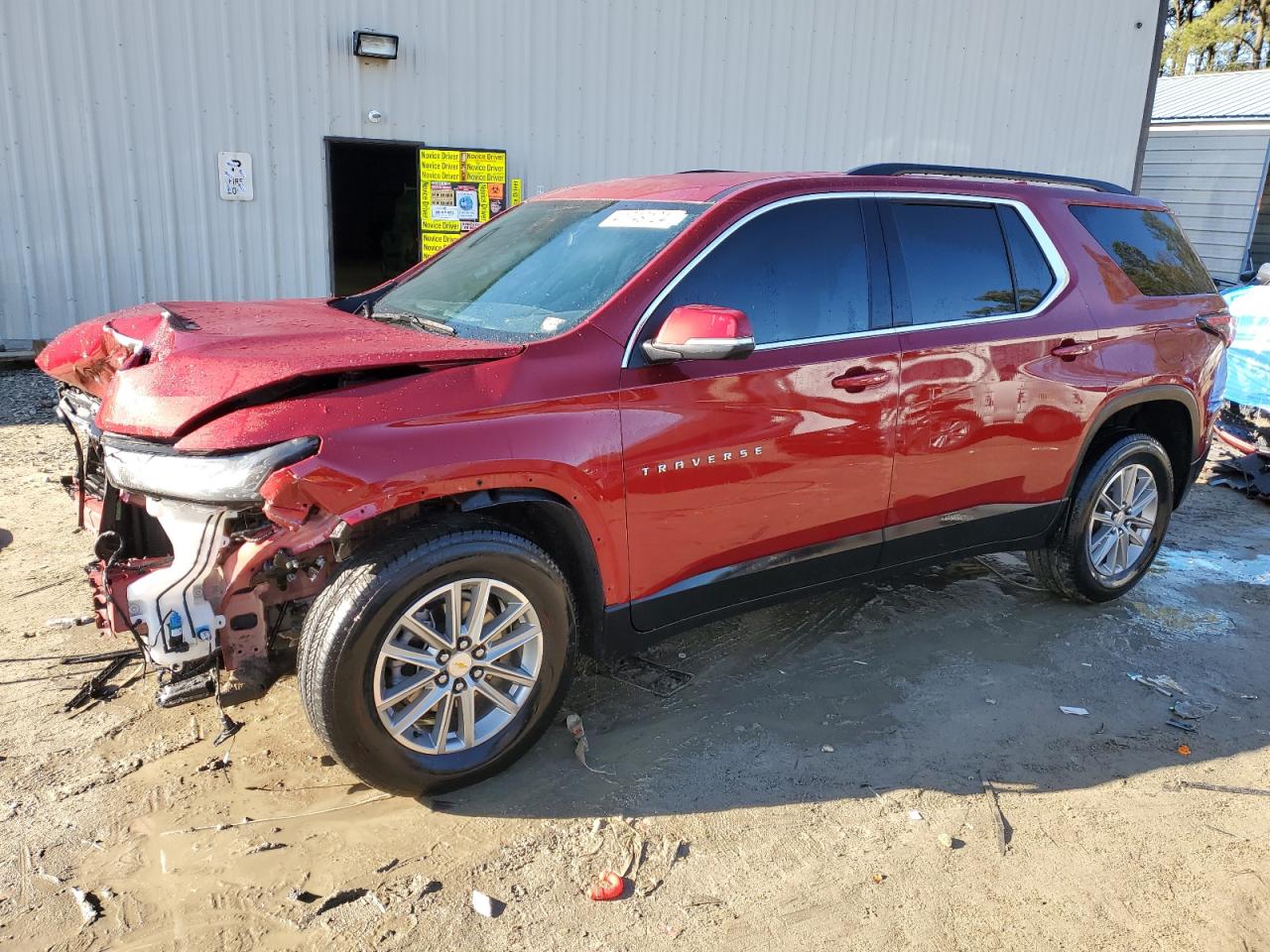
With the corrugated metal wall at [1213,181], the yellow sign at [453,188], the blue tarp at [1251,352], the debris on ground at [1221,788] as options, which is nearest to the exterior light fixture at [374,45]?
the yellow sign at [453,188]

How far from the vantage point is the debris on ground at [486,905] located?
8.47ft

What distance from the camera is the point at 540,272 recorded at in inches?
140

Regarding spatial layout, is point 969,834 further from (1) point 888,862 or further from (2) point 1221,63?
(2) point 1221,63

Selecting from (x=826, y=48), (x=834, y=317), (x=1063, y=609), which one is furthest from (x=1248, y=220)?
(x=834, y=317)

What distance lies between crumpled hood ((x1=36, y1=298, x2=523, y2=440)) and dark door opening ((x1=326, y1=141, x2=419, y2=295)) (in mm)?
6690

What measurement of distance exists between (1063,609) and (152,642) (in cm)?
403

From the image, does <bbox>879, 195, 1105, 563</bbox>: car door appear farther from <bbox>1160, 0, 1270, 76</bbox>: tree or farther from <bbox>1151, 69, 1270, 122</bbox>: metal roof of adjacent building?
<bbox>1160, 0, 1270, 76</bbox>: tree

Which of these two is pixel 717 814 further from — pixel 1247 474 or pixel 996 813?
pixel 1247 474

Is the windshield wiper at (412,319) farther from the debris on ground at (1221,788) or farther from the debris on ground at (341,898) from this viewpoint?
the debris on ground at (1221,788)

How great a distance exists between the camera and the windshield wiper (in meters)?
3.39

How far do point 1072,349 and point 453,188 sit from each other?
23.0 feet

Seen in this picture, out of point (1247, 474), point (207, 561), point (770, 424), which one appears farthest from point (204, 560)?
point (1247, 474)

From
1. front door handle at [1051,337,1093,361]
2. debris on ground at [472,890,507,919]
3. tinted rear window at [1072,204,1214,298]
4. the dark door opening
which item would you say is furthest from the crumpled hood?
the dark door opening

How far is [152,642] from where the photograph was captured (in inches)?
107
